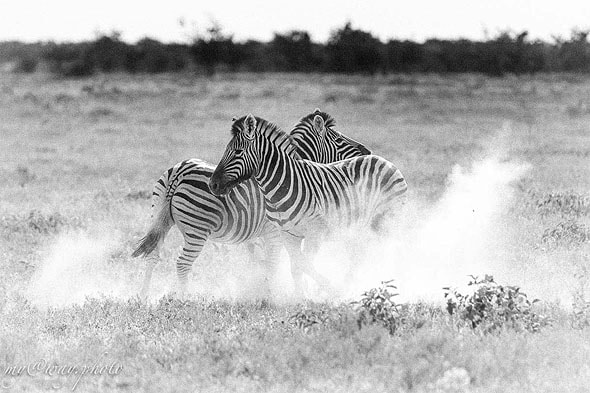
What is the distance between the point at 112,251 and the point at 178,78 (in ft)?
128

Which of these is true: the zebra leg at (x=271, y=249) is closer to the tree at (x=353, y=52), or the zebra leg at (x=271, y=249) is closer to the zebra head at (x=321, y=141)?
the zebra head at (x=321, y=141)

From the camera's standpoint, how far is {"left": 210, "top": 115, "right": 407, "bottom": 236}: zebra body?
8.42 metres

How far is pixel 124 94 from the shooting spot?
37.9 meters

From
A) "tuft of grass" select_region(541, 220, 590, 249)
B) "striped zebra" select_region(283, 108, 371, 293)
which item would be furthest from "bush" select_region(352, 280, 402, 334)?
"tuft of grass" select_region(541, 220, 590, 249)

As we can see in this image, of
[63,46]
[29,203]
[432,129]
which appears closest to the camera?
[29,203]

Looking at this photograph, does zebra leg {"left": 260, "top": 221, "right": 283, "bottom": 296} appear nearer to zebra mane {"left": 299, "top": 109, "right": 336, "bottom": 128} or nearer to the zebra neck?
the zebra neck

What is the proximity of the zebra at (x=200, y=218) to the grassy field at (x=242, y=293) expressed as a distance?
0.46 meters

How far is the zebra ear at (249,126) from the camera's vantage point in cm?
845

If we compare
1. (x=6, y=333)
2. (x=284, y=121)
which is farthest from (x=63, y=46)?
(x=6, y=333)

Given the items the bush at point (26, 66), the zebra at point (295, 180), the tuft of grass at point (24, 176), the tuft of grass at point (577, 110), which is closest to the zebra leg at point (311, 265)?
the zebra at point (295, 180)

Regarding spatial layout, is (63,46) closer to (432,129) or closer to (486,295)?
(432,129)

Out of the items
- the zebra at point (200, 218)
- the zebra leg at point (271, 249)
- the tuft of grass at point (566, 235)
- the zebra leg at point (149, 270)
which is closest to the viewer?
the zebra at point (200, 218)

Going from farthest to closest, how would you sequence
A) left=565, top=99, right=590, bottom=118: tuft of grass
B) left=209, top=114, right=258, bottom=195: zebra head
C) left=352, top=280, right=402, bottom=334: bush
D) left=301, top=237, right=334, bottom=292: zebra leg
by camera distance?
left=565, top=99, right=590, bottom=118: tuft of grass < left=301, top=237, right=334, bottom=292: zebra leg < left=209, top=114, right=258, bottom=195: zebra head < left=352, top=280, right=402, bottom=334: bush

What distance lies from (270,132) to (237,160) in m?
0.51
